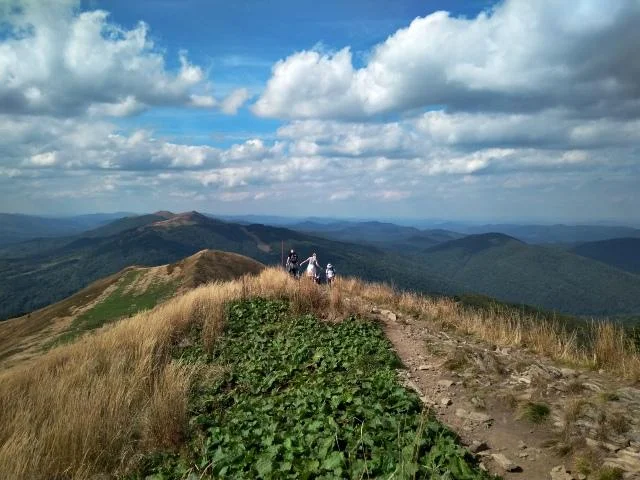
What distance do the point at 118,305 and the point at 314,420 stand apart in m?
39.1

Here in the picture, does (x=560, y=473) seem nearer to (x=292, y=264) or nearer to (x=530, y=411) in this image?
(x=530, y=411)

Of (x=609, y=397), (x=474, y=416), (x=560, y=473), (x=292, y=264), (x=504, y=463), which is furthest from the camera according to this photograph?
(x=292, y=264)

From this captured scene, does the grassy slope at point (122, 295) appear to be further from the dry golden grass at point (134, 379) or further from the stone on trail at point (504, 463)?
the stone on trail at point (504, 463)

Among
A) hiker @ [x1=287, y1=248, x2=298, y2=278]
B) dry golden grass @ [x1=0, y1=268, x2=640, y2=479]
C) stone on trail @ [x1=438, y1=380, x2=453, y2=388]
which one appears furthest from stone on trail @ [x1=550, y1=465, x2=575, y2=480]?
hiker @ [x1=287, y1=248, x2=298, y2=278]

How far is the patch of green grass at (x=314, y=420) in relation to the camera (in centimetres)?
504

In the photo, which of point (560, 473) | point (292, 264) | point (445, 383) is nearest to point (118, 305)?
point (292, 264)

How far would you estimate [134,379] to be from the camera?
9102 mm

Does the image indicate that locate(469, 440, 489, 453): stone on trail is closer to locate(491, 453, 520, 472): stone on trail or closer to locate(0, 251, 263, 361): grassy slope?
locate(491, 453, 520, 472): stone on trail

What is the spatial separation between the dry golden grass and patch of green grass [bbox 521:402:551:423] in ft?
8.42

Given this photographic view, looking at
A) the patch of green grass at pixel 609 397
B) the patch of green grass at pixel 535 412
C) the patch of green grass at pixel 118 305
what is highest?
the patch of green grass at pixel 609 397

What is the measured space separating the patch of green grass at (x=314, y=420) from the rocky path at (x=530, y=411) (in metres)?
0.53

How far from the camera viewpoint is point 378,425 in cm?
595

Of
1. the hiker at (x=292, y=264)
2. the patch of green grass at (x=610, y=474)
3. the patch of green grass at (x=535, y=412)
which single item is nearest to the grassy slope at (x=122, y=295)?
the hiker at (x=292, y=264)

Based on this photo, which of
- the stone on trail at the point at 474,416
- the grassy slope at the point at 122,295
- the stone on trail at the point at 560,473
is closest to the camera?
the stone on trail at the point at 560,473
